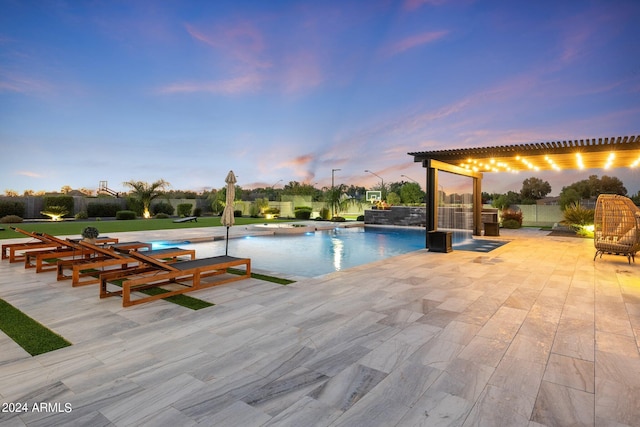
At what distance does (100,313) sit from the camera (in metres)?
3.82

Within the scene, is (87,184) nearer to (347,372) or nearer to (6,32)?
(6,32)

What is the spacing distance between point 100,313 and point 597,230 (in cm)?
1141

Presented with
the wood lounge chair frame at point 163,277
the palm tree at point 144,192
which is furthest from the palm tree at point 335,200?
the wood lounge chair frame at point 163,277

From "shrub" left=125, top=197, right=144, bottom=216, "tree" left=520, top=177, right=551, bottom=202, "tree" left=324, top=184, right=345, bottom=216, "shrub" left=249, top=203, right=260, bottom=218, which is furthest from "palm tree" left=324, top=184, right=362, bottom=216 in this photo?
"tree" left=520, top=177, right=551, bottom=202

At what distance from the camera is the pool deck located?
6.56 feet

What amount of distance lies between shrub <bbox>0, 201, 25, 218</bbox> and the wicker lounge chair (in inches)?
1129

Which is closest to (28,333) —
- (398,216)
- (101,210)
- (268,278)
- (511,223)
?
(268,278)

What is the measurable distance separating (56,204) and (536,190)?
184ft

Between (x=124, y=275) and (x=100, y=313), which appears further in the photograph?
(x=124, y=275)

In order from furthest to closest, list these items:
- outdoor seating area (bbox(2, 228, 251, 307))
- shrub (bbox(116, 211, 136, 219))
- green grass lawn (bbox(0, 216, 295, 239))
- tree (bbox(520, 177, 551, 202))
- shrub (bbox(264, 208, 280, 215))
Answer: tree (bbox(520, 177, 551, 202))
shrub (bbox(264, 208, 280, 215))
shrub (bbox(116, 211, 136, 219))
green grass lawn (bbox(0, 216, 295, 239))
outdoor seating area (bbox(2, 228, 251, 307))

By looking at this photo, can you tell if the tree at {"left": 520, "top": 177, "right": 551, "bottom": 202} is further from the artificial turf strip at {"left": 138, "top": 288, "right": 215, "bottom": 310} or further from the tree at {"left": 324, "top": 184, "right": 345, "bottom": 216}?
the artificial turf strip at {"left": 138, "top": 288, "right": 215, "bottom": 310}

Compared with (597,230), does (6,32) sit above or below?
above

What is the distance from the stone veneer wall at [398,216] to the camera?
21609mm

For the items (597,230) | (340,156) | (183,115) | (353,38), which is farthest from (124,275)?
(340,156)
